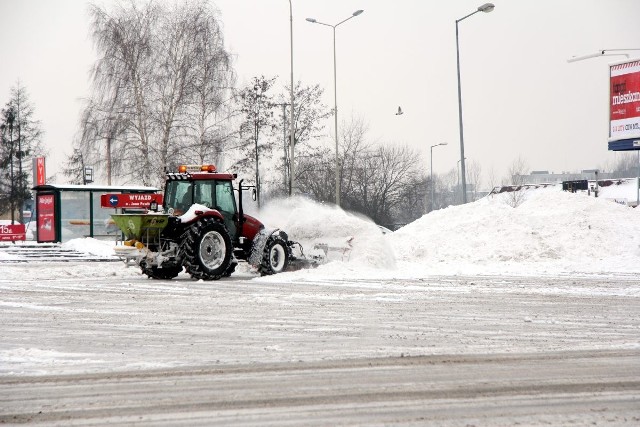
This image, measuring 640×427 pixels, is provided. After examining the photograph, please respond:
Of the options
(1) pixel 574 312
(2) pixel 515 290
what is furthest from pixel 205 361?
(2) pixel 515 290

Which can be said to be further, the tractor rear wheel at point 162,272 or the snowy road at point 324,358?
Result: the tractor rear wheel at point 162,272

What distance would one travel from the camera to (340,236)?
64.7 ft

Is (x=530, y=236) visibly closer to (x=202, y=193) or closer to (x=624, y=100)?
(x=202, y=193)

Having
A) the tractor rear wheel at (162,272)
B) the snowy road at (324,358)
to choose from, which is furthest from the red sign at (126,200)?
the snowy road at (324,358)

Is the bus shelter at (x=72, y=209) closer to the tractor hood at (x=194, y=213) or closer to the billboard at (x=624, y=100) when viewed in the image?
the tractor hood at (x=194, y=213)

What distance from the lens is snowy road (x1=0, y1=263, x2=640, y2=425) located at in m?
5.55

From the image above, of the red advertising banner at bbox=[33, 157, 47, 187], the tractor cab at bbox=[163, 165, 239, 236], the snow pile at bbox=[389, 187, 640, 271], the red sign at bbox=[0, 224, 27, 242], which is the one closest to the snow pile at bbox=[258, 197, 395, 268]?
the tractor cab at bbox=[163, 165, 239, 236]

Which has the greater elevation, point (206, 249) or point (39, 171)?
point (39, 171)

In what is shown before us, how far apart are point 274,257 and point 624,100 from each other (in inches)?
847

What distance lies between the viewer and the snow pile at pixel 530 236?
24125 mm

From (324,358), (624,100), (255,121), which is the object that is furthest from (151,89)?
(324,358)

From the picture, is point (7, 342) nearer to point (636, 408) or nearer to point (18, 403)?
point (18, 403)

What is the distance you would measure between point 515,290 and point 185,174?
7738 millimetres

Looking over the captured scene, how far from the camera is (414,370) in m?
6.90
